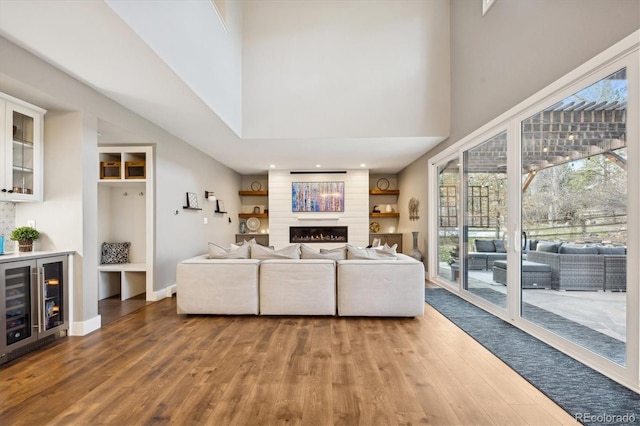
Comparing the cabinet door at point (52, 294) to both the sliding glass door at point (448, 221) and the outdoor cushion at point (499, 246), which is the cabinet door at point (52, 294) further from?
the sliding glass door at point (448, 221)

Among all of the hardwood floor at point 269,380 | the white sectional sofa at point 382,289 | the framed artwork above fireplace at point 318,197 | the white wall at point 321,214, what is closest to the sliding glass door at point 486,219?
the white sectional sofa at point 382,289

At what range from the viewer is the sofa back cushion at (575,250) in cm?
260

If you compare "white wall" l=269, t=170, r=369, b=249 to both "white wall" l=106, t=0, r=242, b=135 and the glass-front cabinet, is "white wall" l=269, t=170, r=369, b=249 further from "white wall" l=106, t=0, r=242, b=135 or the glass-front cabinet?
the glass-front cabinet

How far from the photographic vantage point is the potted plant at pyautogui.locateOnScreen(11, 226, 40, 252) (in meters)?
3.11

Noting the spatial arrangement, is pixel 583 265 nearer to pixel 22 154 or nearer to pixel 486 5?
pixel 486 5

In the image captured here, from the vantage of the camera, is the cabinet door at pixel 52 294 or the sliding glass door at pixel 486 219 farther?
the sliding glass door at pixel 486 219

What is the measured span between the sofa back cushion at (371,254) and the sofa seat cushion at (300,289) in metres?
0.33

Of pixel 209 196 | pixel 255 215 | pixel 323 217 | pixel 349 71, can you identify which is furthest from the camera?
pixel 255 215

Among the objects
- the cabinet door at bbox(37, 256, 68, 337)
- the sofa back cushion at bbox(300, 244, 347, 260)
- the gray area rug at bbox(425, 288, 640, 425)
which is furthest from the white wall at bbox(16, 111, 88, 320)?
the gray area rug at bbox(425, 288, 640, 425)

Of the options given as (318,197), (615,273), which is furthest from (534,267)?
(318,197)

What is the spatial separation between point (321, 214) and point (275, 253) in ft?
13.7

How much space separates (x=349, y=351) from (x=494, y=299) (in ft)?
7.49

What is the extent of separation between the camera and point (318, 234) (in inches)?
336

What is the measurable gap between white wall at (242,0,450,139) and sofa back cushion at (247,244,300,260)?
208cm
